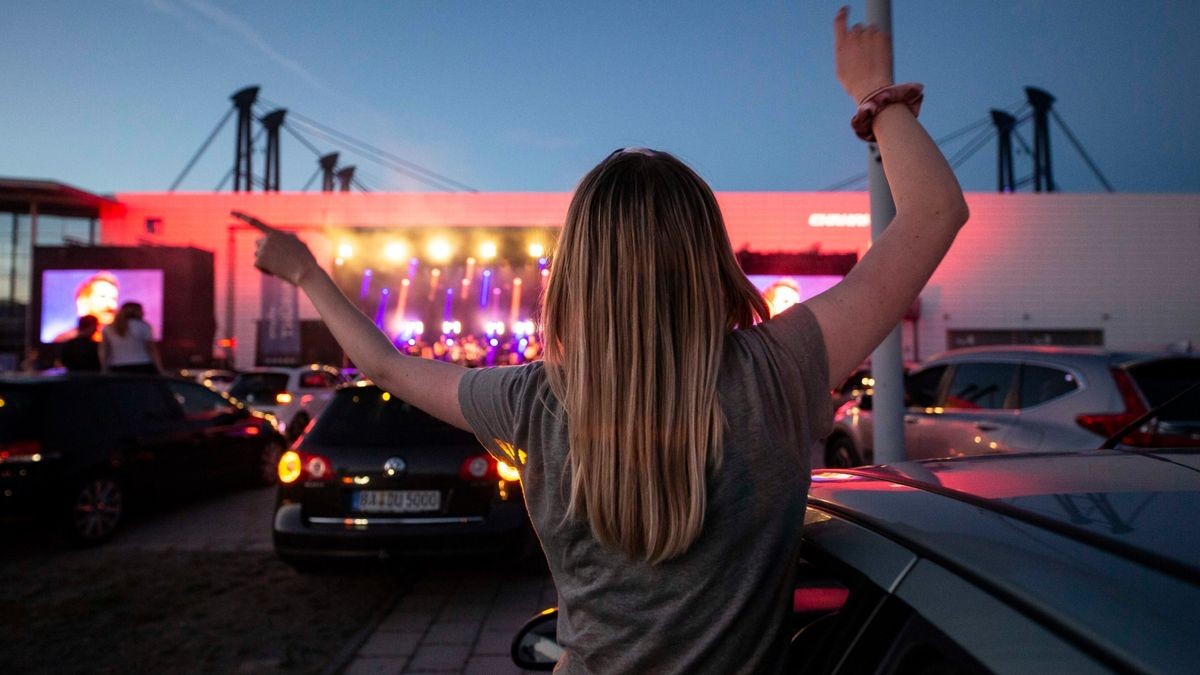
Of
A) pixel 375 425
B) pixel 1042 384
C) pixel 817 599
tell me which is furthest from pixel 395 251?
pixel 817 599

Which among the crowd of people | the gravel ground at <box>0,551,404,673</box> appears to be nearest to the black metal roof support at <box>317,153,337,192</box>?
the crowd of people

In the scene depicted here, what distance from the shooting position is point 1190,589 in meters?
0.79

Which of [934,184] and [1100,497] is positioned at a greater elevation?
[934,184]

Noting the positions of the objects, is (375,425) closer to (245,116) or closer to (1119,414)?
(1119,414)

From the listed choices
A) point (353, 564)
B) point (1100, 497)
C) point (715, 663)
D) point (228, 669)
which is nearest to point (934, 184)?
point (1100, 497)

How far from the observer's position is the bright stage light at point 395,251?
21781 millimetres

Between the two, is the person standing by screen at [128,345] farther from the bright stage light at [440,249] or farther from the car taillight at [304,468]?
the bright stage light at [440,249]

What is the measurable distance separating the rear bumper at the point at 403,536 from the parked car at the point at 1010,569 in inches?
144

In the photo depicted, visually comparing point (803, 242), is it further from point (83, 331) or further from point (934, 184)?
point (934, 184)

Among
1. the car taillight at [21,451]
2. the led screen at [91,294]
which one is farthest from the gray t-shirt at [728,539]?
the led screen at [91,294]

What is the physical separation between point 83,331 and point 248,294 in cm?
2209

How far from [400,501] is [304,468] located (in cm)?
71

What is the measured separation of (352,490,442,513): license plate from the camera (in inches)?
197

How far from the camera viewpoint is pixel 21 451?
605cm
